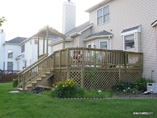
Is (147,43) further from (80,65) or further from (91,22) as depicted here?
(91,22)

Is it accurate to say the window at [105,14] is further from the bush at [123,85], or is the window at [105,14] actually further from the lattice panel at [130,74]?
the bush at [123,85]

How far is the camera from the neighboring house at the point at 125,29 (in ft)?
37.5

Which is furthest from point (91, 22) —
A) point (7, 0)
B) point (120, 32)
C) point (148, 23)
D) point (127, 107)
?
point (127, 107)

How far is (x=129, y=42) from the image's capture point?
12656mm

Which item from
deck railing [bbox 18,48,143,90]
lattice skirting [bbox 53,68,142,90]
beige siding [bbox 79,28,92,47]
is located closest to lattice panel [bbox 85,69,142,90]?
lattice skirting [bbox 53,68,142,90]

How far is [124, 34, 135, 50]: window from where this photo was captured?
12.5 meters

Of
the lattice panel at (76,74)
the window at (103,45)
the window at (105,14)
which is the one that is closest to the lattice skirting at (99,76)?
the lattice panel at (76,74)

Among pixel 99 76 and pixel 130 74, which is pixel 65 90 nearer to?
pixel 99 76

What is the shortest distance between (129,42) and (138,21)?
1.51 m

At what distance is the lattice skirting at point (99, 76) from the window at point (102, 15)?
17.9ft

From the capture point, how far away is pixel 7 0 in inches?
466

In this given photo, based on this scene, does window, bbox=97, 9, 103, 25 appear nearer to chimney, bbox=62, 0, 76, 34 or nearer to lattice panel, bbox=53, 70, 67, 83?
chimney, bbox=62, 0, 76, 34

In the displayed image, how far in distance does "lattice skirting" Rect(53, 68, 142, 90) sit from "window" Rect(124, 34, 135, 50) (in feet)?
5.96

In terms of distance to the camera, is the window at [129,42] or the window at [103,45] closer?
the window at [129,42]
